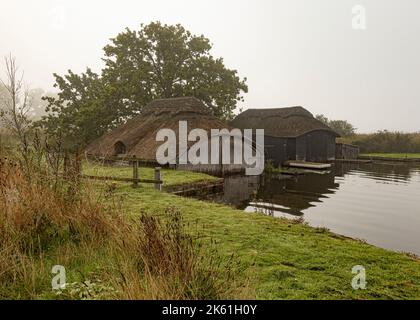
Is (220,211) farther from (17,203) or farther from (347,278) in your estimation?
(17,203)

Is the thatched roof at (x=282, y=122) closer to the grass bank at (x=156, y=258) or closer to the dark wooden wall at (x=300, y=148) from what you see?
the dark wooden wall at (x=300, y=148)

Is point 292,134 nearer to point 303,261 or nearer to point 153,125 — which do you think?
point 153,125

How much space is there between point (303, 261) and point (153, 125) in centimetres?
2135

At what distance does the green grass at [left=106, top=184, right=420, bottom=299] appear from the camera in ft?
14.2

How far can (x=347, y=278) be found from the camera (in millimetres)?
4727

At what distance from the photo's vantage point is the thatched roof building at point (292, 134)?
32.6m

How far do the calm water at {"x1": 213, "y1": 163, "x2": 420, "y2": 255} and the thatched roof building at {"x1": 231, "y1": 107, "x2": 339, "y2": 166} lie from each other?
975cm

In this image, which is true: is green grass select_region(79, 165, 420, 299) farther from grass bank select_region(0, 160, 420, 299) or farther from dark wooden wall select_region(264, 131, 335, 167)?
dark wooden wall select_region(264, 131, 335, 167)

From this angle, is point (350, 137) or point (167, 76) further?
point (350, 137)

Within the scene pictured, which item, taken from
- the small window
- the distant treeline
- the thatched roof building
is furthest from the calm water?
the distant treeline

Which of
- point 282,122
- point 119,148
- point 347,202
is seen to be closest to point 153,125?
point 119,148

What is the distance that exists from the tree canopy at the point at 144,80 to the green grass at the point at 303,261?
2461 centimetres
